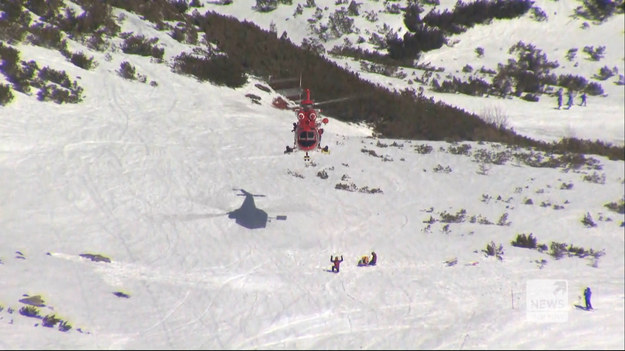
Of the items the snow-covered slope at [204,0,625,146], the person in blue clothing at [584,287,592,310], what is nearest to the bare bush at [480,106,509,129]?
the snow-covered slope at [204,0,625,146]

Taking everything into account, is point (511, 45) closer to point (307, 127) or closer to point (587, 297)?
point (307, 127)

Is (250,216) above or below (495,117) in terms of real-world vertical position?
below

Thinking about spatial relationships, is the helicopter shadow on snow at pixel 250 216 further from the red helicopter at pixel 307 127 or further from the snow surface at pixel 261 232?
the red helicopter at pixel 307 127

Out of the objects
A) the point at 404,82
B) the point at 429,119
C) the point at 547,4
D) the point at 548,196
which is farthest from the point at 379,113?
the point at 547,4

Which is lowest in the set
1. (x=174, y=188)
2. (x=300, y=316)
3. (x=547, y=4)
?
(x=300, y=316)

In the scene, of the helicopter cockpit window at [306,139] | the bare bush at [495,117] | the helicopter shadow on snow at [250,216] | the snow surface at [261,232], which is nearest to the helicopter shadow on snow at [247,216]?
the helicopter shadow on snow at [250,216]

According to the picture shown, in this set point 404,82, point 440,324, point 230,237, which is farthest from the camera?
point 404,82

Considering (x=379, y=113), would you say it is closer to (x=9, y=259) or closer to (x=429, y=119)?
(x=429, y=119)

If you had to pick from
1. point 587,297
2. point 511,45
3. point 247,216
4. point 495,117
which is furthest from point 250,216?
point 511,45

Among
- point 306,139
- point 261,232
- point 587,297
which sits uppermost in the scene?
point 306,139
